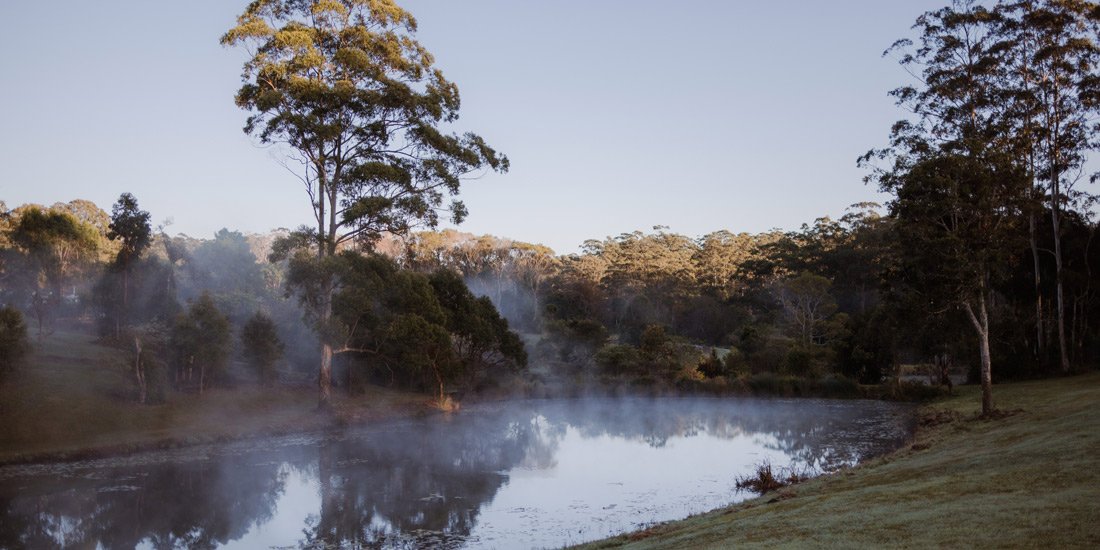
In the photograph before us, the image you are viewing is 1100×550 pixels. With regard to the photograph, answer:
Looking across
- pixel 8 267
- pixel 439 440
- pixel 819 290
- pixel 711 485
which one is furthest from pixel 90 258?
pixel 819 290

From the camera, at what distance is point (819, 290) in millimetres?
48594

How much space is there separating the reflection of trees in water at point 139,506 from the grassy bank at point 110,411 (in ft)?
7.78

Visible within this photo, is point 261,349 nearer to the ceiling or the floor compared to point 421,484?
nearer to the ceiling

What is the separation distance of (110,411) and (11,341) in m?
3.15

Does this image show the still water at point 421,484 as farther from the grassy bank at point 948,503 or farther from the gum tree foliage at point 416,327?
the gum tree foliage at point 416,327

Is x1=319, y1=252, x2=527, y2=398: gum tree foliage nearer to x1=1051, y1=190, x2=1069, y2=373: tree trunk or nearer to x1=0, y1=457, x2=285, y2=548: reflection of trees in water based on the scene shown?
x1=0, y1=457, x2=285, y2=548: reflection of trees in water

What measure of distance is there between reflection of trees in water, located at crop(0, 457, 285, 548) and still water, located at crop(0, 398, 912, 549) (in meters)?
0.05

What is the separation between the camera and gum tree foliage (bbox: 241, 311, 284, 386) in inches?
1110

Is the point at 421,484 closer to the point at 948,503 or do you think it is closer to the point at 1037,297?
the point at 948,503

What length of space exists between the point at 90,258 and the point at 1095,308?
153ft

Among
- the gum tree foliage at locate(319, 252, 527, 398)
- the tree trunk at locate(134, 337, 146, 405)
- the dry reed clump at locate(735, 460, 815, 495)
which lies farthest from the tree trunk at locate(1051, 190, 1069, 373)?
the tree trunk at locate(134, 337, 146, 405)

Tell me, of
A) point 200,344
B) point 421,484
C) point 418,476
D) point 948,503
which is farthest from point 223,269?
point 948,503

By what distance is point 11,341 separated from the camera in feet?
66.6

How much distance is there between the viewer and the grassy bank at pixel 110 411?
759 inches
